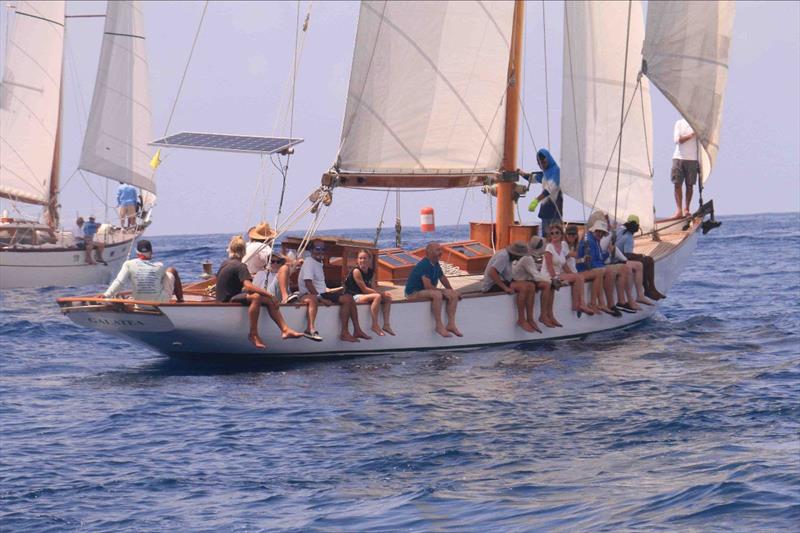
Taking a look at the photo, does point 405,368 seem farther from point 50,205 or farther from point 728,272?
point 50,205

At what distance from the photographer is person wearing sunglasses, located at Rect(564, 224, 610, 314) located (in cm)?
2086

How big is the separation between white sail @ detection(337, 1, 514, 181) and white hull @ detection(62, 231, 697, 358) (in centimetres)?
295

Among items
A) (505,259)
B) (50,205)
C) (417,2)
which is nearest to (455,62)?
(417,2)

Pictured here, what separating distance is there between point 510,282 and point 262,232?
369cm

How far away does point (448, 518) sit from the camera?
1068cm

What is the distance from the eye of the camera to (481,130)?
2172cm

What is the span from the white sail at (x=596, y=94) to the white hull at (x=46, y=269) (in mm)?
20179

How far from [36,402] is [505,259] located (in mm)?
6899

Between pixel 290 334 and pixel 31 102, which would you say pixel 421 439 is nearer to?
pixel 290 334

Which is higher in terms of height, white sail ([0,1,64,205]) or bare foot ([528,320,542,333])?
white sail ([0,1,64,205])

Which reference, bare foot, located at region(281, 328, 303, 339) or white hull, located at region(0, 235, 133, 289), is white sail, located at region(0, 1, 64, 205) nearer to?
white hull, located at region(0, 235, 133, 289)

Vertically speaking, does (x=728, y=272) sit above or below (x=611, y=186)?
below

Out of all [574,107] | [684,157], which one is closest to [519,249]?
[574,107]

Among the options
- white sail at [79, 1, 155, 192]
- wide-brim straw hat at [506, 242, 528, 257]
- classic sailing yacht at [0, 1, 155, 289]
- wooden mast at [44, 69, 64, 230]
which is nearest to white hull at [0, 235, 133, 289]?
classic sailing yacht at [0, 1, 155, 289]
